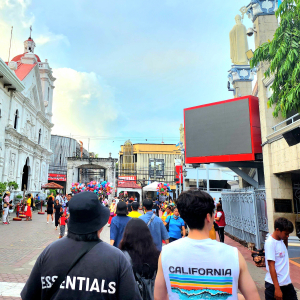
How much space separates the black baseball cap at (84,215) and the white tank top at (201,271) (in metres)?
0.58

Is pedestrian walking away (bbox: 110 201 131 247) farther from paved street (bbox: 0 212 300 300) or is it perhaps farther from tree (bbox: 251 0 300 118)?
tree (bbox: 251 0 300 118)

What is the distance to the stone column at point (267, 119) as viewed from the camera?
9.53m

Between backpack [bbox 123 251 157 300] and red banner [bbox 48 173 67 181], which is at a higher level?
red banner [bbox 48 173 67 181]

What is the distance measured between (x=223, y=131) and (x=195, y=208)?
36.7ft

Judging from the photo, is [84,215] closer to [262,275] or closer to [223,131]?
[262,275]

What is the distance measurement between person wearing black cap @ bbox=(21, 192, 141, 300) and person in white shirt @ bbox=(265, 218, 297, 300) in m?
2.29

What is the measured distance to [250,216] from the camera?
10.1 metres

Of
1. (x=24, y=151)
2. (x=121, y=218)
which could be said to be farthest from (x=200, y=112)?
(x=24, y=151)

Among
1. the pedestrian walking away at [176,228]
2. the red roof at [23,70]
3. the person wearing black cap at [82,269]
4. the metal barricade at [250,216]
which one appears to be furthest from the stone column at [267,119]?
the red roof at [23,70]

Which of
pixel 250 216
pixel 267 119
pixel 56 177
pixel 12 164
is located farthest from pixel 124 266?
pixel 56 177

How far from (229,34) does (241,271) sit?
17.3 metres

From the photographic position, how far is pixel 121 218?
4.71 meters

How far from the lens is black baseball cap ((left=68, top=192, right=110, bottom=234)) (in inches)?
71.4

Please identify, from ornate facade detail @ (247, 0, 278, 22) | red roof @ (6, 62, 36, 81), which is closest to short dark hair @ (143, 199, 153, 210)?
ornate facade detail @ (247, 0, 278, 22)
